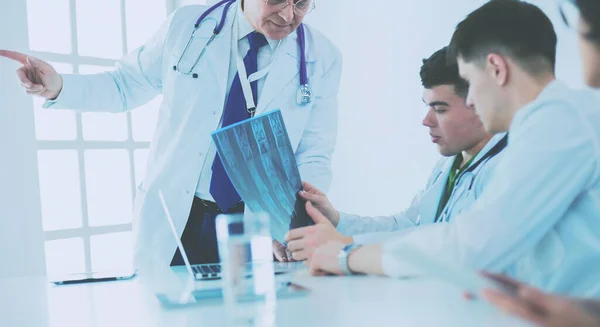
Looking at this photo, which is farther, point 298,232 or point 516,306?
point 298,232

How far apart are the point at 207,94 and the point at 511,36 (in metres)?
1.04

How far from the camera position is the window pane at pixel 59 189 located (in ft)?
9.55

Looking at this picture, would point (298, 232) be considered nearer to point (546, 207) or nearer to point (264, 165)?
point (264, 165)

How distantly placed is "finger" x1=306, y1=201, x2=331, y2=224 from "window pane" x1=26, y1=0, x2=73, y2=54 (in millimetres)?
1957

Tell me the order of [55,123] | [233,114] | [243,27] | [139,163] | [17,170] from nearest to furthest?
[233,114] → [243,27] → [17,170] → [55,123] → [139,163]

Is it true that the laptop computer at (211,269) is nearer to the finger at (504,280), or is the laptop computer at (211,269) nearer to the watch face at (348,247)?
the watch face at (348,247)

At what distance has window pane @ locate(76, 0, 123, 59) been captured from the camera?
122 inches

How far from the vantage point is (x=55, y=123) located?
2936 mm

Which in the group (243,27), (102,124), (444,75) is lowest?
(102,124)

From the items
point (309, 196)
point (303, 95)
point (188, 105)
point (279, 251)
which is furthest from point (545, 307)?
point (188, 105)

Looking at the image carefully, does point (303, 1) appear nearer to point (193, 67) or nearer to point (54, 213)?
point (193, 67)

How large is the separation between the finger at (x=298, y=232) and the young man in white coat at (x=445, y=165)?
0.19m

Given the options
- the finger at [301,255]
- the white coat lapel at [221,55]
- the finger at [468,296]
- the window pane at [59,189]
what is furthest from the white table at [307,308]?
the window pane at [59,189]

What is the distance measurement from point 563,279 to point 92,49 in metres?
2.74
